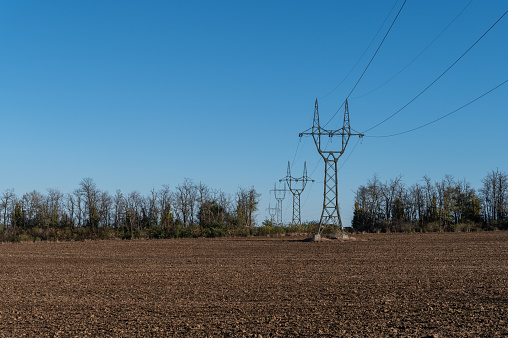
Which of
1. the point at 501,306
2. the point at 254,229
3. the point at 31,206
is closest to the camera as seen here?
the point at 501,306

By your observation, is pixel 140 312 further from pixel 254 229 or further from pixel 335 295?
pixel 254 229

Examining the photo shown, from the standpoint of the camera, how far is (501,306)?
11.0 m

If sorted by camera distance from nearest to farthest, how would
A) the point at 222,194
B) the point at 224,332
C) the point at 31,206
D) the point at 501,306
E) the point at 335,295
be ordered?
the point at 224,332, the point at 501,306, the point at 335,295, the point at 31,206, the point at 222,194

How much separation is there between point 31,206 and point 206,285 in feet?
182

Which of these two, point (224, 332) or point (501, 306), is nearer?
point (224, 332)

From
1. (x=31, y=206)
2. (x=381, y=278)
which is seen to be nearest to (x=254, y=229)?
(x=31, y=206)

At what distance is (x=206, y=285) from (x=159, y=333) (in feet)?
20.8

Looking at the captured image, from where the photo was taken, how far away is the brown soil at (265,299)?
31.9 ft

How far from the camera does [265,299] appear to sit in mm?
12977

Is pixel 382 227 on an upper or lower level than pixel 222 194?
lower

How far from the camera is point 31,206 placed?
212 feet

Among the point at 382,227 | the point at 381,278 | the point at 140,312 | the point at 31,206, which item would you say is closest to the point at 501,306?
the point at 381,278

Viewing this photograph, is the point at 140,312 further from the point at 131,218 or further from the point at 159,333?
the point at 131,218

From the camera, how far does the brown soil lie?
9734 millimetres
